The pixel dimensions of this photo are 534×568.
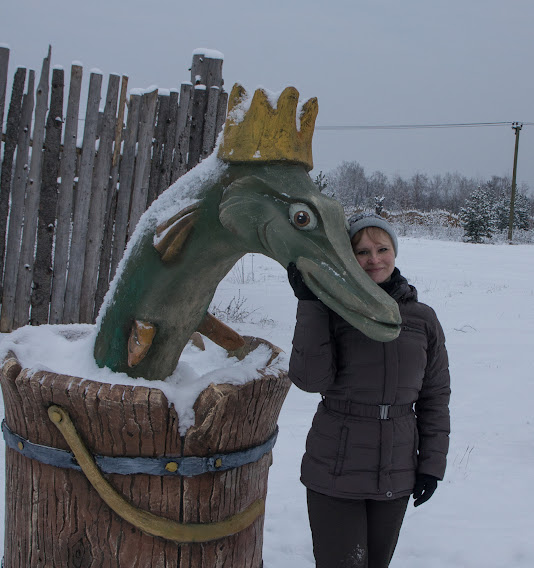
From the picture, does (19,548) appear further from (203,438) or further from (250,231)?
(250,231)

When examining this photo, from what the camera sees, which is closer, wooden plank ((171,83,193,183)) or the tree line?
wooden plank ((171,83,193,183))

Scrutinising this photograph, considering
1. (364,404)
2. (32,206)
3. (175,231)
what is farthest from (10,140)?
(364,404)

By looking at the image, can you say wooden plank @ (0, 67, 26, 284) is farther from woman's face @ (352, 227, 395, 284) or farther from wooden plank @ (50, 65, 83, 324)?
woman's face @ (352, 227, 395, 284)

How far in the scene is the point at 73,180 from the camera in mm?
4031

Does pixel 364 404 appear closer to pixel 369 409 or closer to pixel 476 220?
pixel 369 409

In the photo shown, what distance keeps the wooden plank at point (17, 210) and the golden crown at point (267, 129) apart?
2.86 metres

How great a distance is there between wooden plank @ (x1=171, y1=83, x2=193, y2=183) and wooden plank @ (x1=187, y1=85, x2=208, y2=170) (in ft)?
0.15

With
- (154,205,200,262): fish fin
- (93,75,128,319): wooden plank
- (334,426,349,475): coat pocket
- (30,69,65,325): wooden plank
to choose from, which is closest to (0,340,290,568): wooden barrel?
(334,426,349,475): coat pocket

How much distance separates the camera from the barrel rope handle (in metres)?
1.49

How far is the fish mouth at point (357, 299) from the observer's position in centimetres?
139

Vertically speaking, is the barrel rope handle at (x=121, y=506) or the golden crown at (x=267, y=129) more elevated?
the golden crown at (x=267, y=129)

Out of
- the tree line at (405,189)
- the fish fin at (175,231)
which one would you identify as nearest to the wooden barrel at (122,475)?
the fish fin at (175,231)

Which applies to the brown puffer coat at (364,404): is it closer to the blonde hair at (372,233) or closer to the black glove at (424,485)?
the black glove at (424,485)

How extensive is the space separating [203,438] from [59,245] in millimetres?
2926
